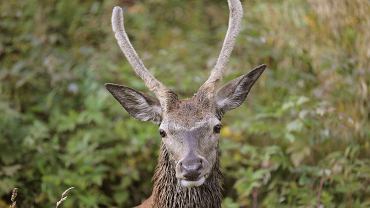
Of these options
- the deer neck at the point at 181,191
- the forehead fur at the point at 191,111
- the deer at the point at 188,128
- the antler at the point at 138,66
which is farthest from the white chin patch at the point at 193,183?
the antler at the point at 138,66

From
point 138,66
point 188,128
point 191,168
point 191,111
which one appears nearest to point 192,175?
point 191,168

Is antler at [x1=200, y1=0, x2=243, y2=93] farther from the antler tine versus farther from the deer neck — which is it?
the deer neck

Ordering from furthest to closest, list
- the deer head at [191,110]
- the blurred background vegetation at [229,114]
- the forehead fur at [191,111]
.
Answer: the blurred background vegetation at [229,114], the forehead fur at [191,111], the deer head at [191,110]

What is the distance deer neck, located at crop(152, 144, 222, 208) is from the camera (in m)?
5.50

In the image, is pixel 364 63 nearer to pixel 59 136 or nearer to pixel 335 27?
pixel 335 27

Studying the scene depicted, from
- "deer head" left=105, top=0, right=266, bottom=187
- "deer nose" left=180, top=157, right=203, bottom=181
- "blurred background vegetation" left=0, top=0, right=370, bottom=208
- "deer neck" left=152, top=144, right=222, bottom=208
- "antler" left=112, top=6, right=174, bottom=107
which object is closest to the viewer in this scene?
"deer nose" left=180, top=157, right=203, bottom=181

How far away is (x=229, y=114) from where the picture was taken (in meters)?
8.02

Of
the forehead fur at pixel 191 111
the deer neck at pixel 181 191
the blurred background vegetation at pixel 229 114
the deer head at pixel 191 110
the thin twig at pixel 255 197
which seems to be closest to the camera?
the deer head at pixel 191 110

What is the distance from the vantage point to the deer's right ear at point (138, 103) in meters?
5.68

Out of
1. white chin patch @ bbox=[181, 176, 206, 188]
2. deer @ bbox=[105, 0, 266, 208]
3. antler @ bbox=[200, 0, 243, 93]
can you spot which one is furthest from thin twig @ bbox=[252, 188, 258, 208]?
white chin patch @ bbox=[181, 176, 206, 188]

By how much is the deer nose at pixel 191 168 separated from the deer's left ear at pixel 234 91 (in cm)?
65

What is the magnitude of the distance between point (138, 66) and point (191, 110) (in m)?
0.58

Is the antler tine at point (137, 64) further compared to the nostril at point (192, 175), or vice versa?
the antler tine at point (137, 64)

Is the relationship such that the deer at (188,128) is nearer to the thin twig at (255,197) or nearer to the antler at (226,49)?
the antler at (226,49)
